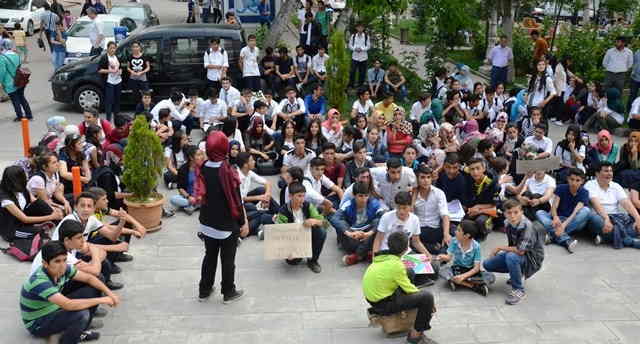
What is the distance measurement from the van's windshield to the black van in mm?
13096

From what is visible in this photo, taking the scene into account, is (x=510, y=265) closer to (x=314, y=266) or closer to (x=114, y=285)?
(x=314, y=266)

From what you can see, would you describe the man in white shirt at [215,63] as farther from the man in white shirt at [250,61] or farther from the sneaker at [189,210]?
the sneaker at [189,210]

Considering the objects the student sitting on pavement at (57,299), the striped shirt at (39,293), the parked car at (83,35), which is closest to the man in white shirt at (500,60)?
the parked car at (83,35)

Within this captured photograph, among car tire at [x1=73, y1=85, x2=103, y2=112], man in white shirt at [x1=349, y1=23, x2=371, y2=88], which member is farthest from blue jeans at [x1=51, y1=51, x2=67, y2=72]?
man in white shirt at [x1=349, y1=23, x2=371, y2=88]

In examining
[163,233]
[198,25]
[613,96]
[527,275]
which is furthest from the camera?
[198,25]

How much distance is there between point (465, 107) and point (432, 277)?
6.36 m

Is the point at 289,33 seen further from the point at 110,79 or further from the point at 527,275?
the point at 527,275

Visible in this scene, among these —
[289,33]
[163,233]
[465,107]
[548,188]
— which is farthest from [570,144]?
[289,33]

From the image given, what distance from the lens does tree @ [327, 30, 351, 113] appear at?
14695mm

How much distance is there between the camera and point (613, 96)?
15.1m

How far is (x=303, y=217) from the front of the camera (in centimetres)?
877

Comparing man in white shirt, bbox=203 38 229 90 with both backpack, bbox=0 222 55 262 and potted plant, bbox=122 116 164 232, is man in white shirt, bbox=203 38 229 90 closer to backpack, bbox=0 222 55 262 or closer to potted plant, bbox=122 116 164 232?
potted plant, bbox=122 116 164 232

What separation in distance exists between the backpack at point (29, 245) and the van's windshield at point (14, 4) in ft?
68.9

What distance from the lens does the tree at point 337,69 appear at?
1470 centimetres
